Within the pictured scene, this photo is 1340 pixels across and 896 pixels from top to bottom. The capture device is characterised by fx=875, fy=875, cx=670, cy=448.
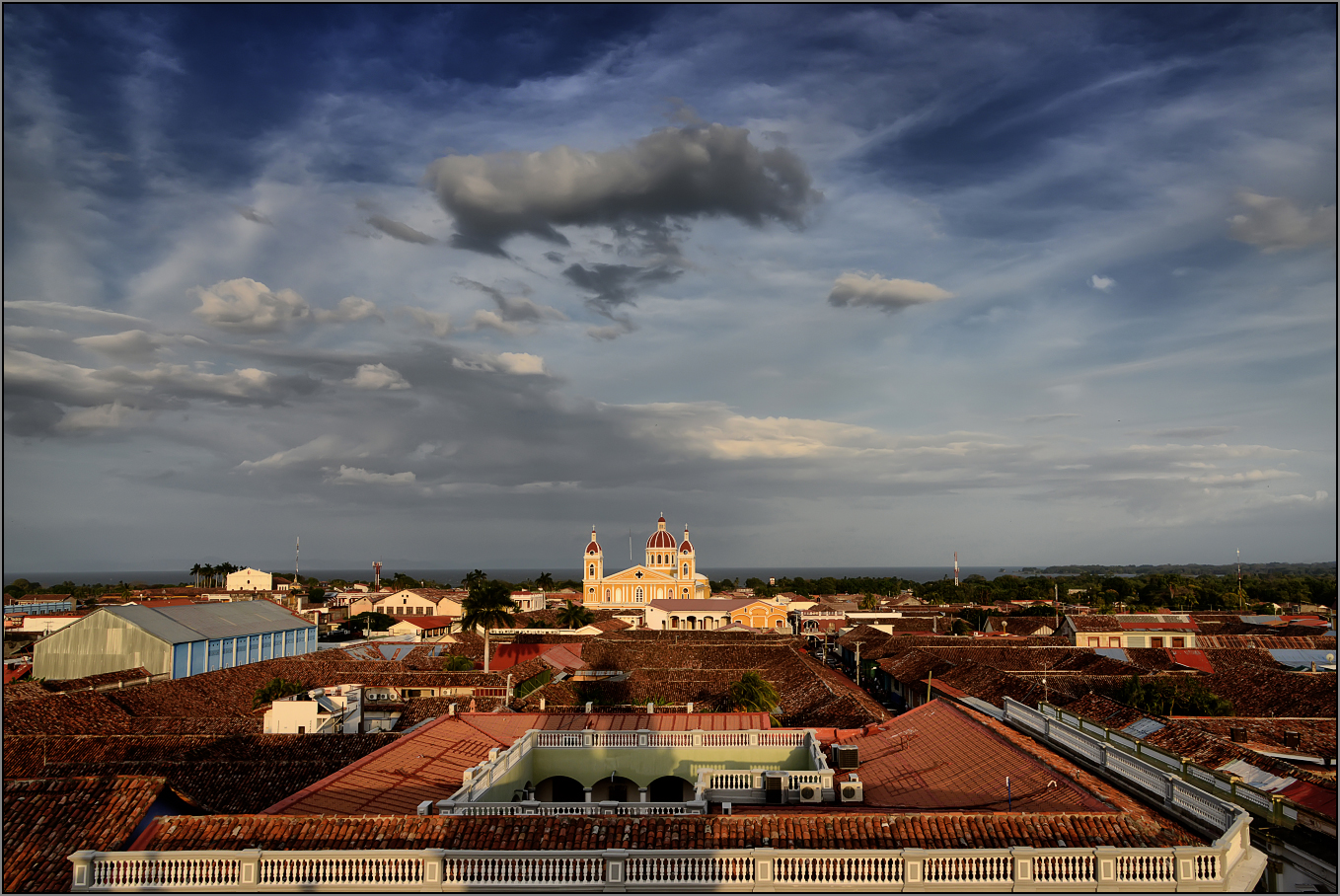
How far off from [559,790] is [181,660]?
42335 millimetres

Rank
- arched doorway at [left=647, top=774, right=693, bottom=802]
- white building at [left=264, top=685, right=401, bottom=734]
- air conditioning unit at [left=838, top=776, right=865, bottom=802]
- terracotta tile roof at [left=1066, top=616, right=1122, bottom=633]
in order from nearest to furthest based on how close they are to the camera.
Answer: air conditioning unit at [left=838, top=776, right=865, bottom=802]
arched doorway at [left=647, top=774, right=693, bottom=802]
white building at [left=264, top=685, right=401, bottom=734]
terracotta tile roof at [left=1066, top=616, right=1122, bottom=633]

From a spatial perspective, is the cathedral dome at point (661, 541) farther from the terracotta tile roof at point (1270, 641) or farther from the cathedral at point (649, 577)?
the terracotta tile roof at point (1270, 641)

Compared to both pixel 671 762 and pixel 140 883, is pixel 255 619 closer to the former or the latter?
pixel 671 762

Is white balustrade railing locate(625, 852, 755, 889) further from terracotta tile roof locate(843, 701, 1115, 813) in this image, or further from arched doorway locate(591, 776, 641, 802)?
arched doorway locate(591, 776, 641, 802)

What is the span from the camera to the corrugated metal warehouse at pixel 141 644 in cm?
5272

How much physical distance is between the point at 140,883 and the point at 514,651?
5158 centimetres

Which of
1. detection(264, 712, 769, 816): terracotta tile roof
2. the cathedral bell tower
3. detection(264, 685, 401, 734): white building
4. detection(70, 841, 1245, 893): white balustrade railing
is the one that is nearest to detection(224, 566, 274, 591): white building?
the cathedral bell tower

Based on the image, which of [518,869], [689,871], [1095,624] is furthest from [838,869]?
[1095,624]

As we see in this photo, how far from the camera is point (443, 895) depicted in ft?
39.6

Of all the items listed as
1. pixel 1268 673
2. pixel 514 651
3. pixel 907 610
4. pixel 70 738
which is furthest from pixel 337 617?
pixel 1268 673

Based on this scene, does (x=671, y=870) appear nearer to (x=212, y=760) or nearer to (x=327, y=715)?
(x=212, y=760)

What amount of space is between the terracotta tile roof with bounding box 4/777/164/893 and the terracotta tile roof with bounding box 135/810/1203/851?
90 centimetres

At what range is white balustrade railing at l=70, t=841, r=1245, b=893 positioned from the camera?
12.1 metres

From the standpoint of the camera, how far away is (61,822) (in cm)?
1440
